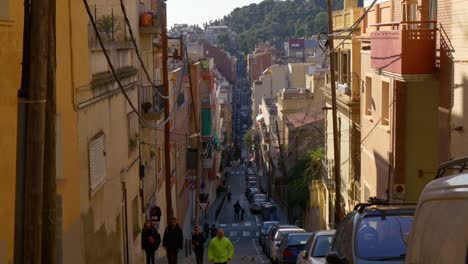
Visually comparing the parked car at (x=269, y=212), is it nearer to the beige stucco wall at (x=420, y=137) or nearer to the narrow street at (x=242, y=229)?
the narrow street at (x=242, y=229)

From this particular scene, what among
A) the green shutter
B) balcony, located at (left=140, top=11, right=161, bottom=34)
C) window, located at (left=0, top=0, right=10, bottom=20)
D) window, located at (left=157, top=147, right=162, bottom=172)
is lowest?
the green shutter

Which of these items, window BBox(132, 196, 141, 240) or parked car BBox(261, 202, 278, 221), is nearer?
window BBox(132, 196, 141, 240)

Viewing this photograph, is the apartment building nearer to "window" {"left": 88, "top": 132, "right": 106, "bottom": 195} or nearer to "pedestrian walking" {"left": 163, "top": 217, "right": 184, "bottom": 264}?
"pedestrian walking" {"left": 163, "top": 217, "right": 184, "bottom": 264}

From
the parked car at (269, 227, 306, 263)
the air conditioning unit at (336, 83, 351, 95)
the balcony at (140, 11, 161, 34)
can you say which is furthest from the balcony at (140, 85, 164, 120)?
the air conditioning unit at (336, 83, 351, 95)

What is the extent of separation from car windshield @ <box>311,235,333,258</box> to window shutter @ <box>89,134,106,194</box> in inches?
155

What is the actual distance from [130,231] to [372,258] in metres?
11.7

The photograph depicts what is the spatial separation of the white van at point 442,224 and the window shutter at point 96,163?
8.90 meters

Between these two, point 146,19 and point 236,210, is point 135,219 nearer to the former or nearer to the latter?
point 146,19

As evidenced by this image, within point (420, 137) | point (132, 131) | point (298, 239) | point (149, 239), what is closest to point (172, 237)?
point (149, 239)

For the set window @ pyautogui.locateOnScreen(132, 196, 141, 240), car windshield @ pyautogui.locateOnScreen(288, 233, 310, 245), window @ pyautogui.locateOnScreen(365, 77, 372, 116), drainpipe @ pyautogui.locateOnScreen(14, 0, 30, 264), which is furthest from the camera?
window @ pyautogui.locateOnScreen(365, 77, 372, 116)

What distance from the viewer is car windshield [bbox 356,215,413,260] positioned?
9.55 m

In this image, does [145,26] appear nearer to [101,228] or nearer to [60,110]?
[101,228]

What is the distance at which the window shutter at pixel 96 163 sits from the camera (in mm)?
14310

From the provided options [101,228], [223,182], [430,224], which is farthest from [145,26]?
[223,182]
